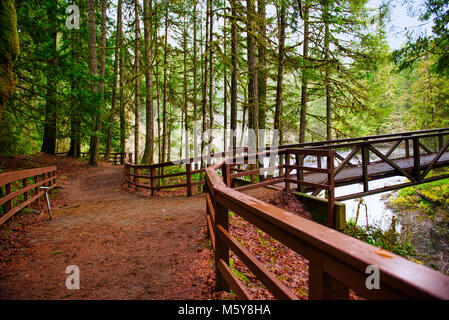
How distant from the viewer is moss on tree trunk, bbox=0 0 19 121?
430 cm

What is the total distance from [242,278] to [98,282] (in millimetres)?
2042

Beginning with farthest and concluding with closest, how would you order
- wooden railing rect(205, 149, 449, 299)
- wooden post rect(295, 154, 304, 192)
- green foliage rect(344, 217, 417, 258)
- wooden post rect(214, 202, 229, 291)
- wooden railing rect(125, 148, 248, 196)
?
wooden railing rect(125, 148, 248, 196), wooden post rect(295, 154, 304, 192), green foliage rect(344, 217, 417, 258), wooden post rect(214, 202, 229, 291), wooden railing rect(205, 149, 449, 299)

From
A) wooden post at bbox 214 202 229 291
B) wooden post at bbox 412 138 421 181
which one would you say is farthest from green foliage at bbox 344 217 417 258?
wooden post at bbox 214 202 229 291

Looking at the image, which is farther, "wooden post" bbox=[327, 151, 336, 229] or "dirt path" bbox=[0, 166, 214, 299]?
"wooden post" bbox=[327, 151, 336, 229]

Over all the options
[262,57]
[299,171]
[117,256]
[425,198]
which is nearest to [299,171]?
[299,171]

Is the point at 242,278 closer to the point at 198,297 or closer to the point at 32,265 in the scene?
the point at 198,297

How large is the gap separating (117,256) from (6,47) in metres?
4.44

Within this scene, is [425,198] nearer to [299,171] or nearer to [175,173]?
[299,171]

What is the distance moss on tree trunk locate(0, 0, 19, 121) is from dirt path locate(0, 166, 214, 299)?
287 cm

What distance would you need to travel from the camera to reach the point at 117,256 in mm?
4055

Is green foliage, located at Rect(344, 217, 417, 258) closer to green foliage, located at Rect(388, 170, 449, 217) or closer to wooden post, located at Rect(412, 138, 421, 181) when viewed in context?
wooden post, located at Rect(412, 138, 421, 181)

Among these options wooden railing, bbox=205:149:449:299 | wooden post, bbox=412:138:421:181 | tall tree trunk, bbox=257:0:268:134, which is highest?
tall tree trunk, bbox=257:0:268:134

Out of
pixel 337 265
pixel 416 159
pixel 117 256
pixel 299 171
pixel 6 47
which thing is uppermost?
pixel 6 47
